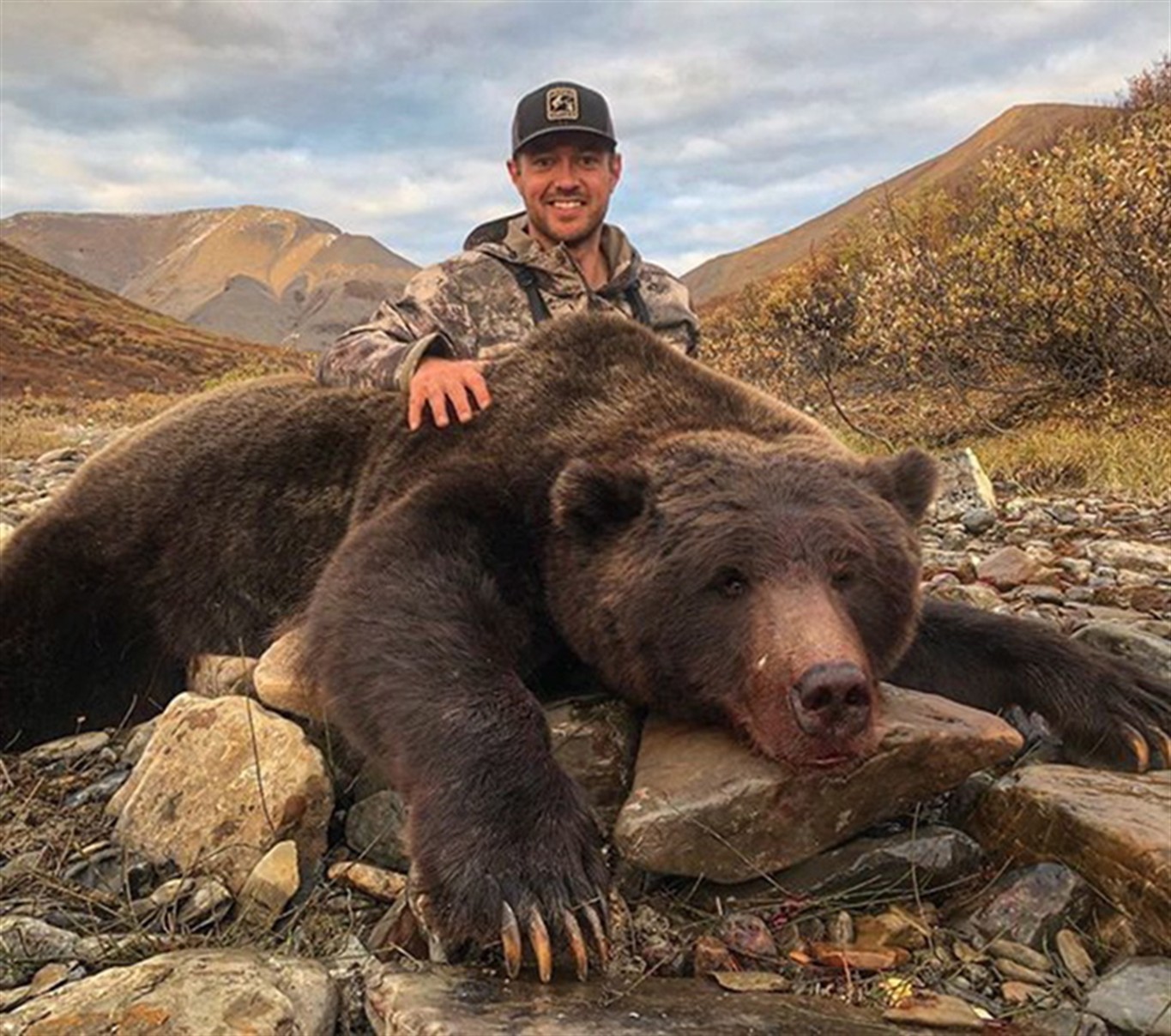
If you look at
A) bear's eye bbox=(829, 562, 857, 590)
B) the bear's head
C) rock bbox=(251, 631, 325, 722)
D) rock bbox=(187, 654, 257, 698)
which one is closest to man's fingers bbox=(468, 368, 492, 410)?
the bear's head

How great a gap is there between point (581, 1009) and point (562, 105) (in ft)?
14.0

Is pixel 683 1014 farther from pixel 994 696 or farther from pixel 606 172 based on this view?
pixel 606 172

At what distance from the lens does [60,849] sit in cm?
262

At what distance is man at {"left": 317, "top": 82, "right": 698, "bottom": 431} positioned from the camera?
504 centimetres

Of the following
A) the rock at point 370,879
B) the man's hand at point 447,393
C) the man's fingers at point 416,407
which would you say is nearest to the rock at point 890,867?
the rock at point 370,879

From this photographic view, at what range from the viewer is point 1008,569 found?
187 inches

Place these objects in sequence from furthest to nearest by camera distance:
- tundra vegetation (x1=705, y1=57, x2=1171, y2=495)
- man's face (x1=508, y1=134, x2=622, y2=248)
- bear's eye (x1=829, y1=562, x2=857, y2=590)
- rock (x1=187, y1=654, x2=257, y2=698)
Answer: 1. tundra vegetation (x1=705, y1=57, x2=1171, y2=495)
2. man's face (x1=508, y1=134, x2=622, y2=248)
3. rock (x1=187, y1=654, x2=257, y2=698)
4. bear's eye (x1=829, y1=562, x2=857, y2=590)

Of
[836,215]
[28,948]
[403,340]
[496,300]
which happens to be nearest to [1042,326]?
[496,300]

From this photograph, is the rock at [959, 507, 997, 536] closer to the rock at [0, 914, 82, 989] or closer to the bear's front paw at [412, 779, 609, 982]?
the bear's front paw at [412, 779, 609, 982]

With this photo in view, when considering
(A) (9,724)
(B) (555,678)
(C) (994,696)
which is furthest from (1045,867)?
(A) (9,724)

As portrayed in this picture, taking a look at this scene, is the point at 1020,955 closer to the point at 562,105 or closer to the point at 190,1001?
the point at 190,1001

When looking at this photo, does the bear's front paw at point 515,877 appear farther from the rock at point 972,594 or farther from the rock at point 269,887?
the rock at point 972,594

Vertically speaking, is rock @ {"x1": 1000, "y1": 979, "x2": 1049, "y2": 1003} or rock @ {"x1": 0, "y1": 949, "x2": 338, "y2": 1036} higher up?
rock @ {"x1": 0, "y1": 949, "x2": 338, "y2": 1036}

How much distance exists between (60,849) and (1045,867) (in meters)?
2.14
